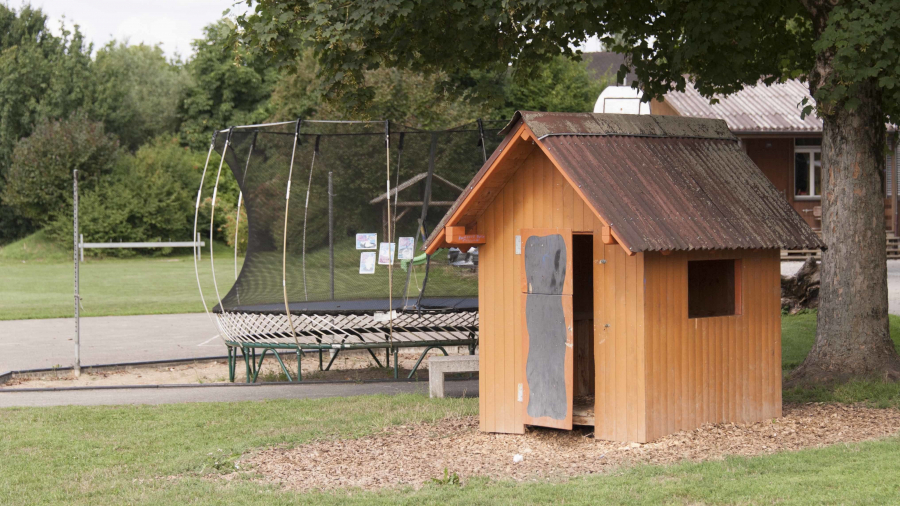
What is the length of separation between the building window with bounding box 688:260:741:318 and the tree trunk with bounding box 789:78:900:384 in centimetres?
176

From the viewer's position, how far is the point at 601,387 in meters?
8.11

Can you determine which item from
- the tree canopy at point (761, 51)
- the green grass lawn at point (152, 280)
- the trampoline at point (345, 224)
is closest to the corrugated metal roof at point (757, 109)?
the green grass lawn at point (152, 280)

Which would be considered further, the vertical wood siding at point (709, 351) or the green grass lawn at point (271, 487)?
the vertical wood siding at point (709, 351)

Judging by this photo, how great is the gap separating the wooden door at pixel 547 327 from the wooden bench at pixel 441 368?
8.43 feet

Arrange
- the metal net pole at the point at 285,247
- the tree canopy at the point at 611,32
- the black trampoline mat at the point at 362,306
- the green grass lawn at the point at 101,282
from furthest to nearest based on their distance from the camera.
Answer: the green grass lawn at the point at 101,282 < the black trampoline mat at the point at 362,306 < the metal net pole at the point at 285,247 < the tree canopy at the point at 611,32

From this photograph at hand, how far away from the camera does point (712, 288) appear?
9.41 meters

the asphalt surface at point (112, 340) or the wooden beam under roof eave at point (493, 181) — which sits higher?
the wooden beam under roof eave at point (493, 181)

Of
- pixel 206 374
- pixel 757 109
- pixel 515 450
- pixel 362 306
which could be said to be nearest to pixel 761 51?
pixel 362 306

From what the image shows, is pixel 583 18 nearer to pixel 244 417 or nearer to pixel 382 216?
→ pixel 382 216

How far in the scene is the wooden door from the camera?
8180 millimetres

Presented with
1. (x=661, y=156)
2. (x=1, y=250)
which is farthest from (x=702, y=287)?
(x=1, y=250)

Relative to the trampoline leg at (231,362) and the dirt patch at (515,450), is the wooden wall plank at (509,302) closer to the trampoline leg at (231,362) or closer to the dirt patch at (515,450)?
the dirt patch at (515,450)

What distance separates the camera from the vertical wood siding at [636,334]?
792cm

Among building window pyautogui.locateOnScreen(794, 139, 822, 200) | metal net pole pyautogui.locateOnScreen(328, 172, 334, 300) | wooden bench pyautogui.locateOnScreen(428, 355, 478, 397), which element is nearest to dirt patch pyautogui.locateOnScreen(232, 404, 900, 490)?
wooden bench pyautogui.locateOnScreen(428, 355, 478, 397)
